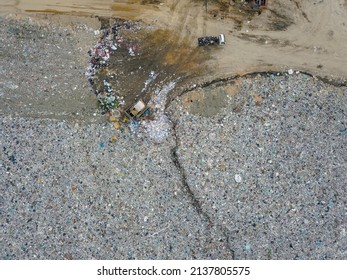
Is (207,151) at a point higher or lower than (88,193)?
higher

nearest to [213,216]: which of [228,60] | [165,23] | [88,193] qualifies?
[88,193]

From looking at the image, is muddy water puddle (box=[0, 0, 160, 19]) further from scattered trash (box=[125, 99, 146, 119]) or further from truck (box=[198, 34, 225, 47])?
scattered trash (box=[125, 99, 146, 119])

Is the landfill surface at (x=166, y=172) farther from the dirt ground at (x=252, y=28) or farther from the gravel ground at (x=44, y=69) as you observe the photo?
the dirt ground at (x=252, y=28)

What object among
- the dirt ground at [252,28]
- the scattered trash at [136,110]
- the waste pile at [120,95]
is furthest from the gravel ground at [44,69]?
the scattered trash at [136,110]

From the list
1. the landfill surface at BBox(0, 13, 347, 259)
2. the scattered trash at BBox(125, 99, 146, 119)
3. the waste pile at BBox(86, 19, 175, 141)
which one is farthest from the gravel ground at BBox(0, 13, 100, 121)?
the scattered trash at BBox(125, 99, 146, 119)

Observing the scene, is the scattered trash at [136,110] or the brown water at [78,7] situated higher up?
the brown water at [78,7]

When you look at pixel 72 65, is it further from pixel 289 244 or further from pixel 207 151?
pixel 289 244

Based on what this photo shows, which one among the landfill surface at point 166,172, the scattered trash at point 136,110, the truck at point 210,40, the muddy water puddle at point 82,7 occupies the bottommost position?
the landfill surface at point 166,172

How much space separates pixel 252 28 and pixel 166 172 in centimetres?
227

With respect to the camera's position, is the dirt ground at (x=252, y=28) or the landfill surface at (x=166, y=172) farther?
the dirt ground at (x=252, y=28)

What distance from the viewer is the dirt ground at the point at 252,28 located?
664cm

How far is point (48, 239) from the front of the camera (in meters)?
6.51

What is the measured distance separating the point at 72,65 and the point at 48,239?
235 cm

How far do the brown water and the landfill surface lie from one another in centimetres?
22
